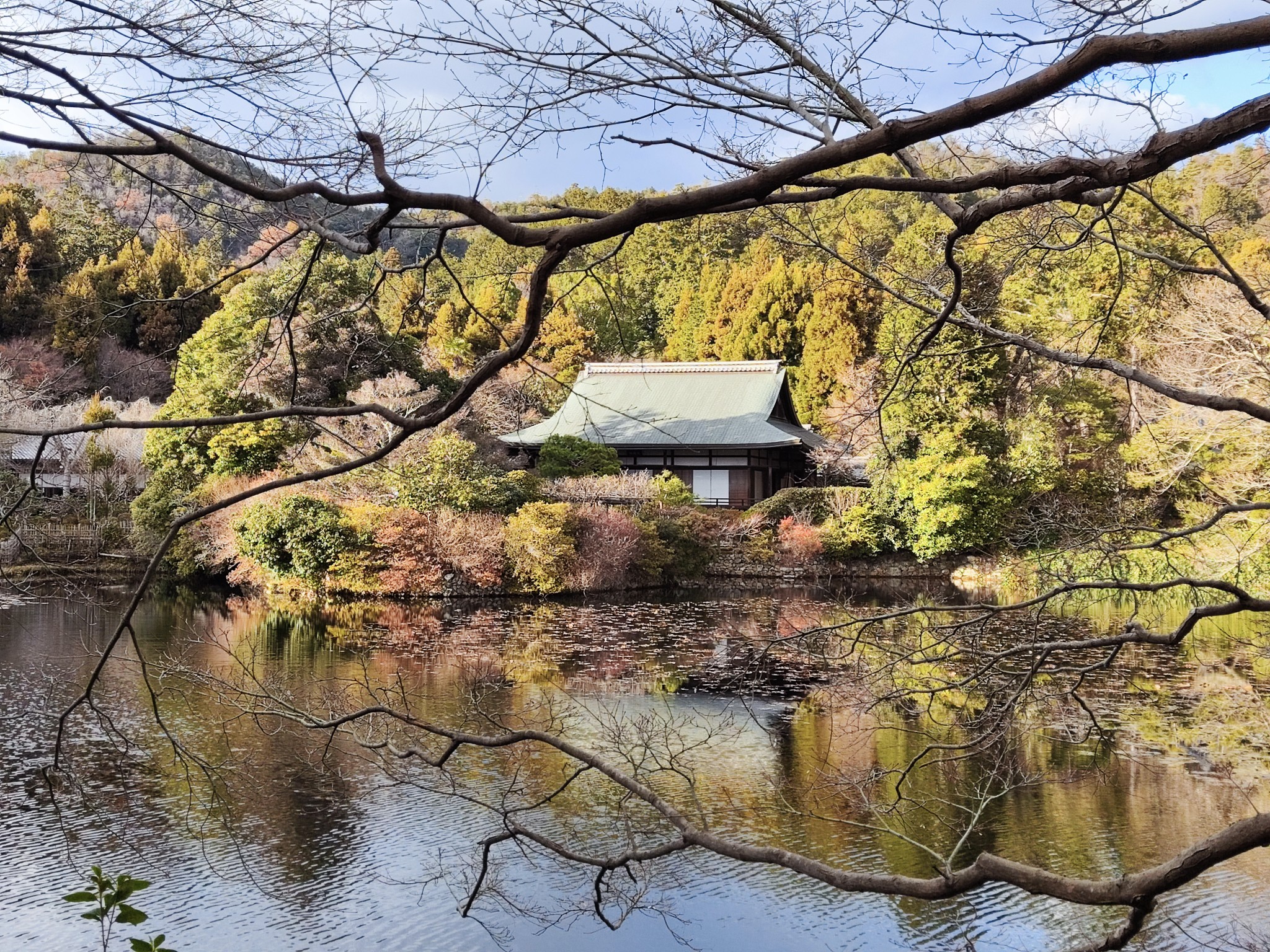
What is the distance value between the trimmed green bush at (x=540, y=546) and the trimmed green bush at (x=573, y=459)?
210 cm

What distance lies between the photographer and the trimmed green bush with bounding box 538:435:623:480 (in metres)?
17.4

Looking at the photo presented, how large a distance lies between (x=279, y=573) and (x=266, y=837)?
941 cm

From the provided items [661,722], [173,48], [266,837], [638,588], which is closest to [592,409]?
[638,588]

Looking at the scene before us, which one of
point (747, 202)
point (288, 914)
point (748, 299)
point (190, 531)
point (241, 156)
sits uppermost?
point (748, 299)

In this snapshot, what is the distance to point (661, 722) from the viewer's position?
7.30 meters

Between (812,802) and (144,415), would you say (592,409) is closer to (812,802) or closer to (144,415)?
(144,415)

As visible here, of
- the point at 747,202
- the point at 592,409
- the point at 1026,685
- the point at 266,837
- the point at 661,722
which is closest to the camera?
the point at 747,202

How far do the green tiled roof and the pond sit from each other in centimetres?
1015

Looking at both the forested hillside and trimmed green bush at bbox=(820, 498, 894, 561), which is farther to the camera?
trimmed green bush at bbox=(820, 498, 894, 561)

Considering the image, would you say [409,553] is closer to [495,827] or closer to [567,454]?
[567,454]

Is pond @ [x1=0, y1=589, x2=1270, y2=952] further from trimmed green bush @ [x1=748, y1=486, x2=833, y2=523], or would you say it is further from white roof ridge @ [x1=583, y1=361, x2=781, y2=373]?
white roof ridge @ [x1=583, y1=361, x2=781, y2=373]

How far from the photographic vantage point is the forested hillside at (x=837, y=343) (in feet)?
27.8

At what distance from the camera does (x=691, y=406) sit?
2178cm

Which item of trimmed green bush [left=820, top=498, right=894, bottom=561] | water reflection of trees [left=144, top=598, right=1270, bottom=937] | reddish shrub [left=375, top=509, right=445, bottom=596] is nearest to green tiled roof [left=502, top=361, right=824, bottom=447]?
trimmed green bush [left=820, top=498, right=894, bottom=561]
